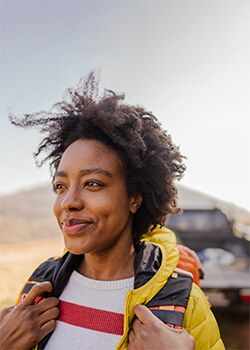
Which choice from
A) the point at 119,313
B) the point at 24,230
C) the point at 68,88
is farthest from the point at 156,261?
the point at 24,230

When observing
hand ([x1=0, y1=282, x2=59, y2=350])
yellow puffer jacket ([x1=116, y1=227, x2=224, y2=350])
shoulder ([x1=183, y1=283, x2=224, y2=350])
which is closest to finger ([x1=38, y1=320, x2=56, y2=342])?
hand ([x1=0, y1=282, x2=59, y2=350])

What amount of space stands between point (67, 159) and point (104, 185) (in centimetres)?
26

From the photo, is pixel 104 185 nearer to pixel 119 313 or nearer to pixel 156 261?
pixel 156 261

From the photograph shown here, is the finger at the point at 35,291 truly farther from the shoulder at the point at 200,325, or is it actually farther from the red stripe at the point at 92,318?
the shoulder at the point at 200,325

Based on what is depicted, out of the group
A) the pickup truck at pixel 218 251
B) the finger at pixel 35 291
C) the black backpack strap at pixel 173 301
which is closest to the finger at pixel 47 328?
the finger at pixel 35 291

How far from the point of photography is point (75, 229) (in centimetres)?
173

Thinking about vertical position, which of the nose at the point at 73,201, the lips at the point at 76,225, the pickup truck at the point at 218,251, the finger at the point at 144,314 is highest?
the nose at the point at 73,201

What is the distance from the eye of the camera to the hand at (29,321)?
5.55 feet

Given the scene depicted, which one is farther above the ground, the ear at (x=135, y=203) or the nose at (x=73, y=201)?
the nose at (x=73, y=201)

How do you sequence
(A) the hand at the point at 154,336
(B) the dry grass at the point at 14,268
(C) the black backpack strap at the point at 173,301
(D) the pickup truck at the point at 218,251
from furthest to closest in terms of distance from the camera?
(B) the dry grass at the point at 14,268
(D) the pickup truck at the point at 218,251
(C) the black backpack strap at the point at 173,301
(A) the hand at the point at 154,336

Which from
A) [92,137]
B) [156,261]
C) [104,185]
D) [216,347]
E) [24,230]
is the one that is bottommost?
[24,230]

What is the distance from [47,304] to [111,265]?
1.34 ft

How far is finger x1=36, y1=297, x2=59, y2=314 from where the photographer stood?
5.98ft

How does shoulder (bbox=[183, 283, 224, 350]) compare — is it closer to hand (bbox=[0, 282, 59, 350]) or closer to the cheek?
hand (bbox=[0, 282, 59, 350])
